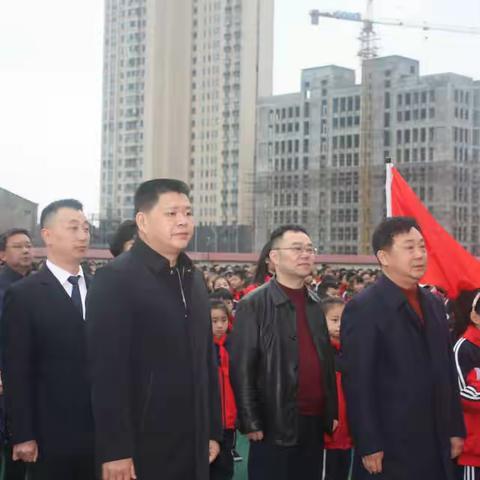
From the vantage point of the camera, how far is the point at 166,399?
10.5 ft

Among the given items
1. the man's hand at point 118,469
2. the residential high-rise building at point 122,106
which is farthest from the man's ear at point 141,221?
the residential high-rise building at point 122,106

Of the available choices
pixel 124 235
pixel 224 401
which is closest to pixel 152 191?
pixel 124 235

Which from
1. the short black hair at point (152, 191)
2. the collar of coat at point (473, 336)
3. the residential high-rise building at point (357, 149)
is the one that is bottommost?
the collar of coat at point (473, 336)

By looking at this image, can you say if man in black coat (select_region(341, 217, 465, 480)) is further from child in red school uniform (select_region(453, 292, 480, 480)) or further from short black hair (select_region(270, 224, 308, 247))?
short black hair (select_region(270, 224, 308, 247))

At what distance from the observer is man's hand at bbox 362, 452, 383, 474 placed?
3.91 meters

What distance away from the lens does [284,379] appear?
4.46 meters

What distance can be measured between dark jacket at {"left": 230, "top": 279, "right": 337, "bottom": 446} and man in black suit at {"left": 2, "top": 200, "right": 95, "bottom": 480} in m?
0.90

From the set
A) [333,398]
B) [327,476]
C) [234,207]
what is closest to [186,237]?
[333,398]

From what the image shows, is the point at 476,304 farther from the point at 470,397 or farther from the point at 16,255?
the point at 16,255

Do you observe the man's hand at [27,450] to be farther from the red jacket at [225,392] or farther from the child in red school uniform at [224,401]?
the red jacket at [225,392]

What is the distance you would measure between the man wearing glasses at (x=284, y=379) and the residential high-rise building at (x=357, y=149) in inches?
2458

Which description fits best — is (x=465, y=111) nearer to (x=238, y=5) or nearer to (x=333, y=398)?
(x=238, y=5)

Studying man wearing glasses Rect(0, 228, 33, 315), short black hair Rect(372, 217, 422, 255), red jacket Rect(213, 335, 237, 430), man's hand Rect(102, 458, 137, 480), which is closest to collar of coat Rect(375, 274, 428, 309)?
short black hair Rect(372, 217, 422, 255)

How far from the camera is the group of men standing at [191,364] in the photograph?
3.19 m
